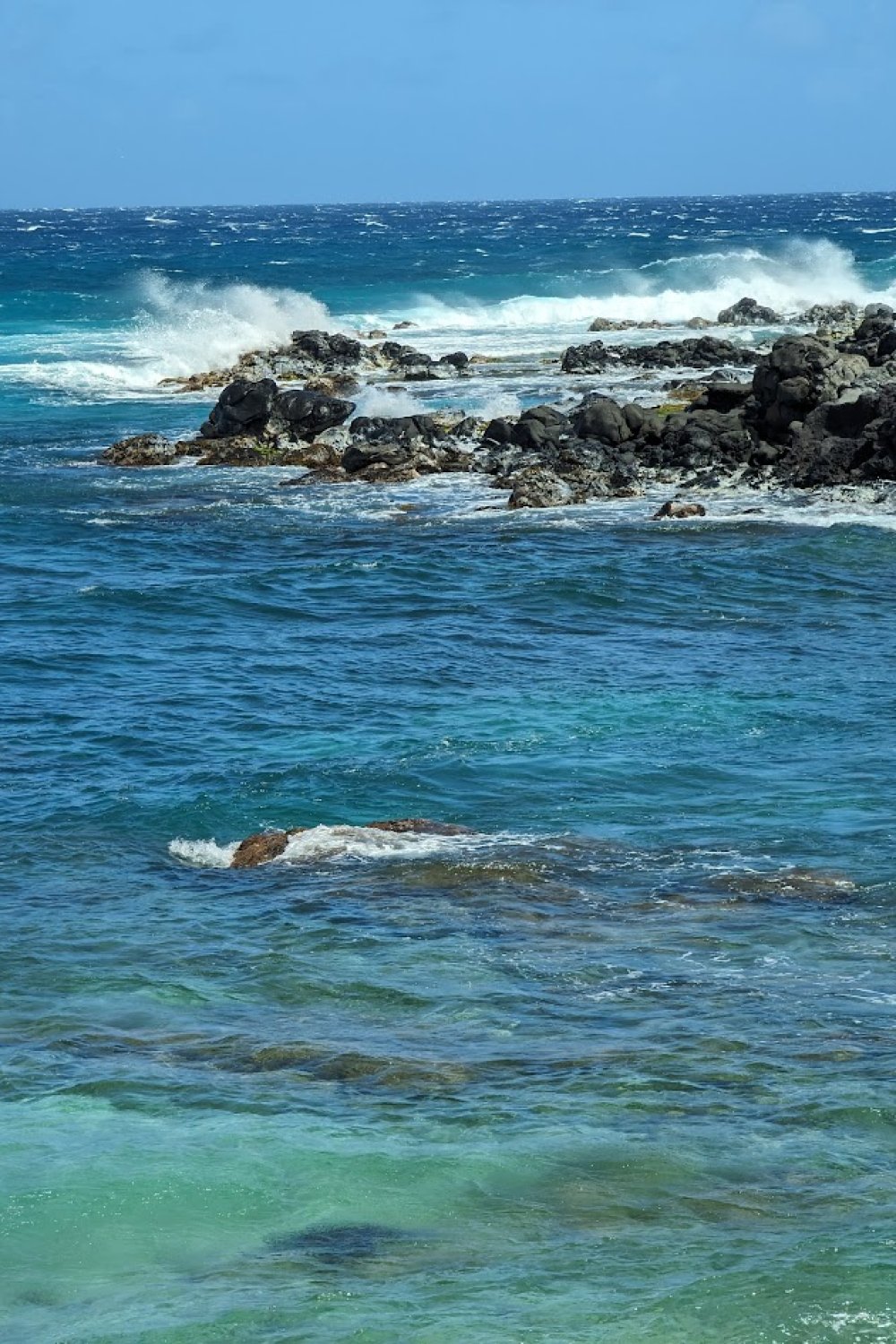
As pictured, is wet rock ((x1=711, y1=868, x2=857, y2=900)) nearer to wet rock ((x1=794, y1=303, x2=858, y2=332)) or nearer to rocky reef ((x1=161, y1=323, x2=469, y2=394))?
rocky reef ((x1=161, y1=323, x2=469, y2=394))

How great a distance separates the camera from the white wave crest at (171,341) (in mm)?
60219

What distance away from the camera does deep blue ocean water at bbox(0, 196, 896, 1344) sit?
923 cm

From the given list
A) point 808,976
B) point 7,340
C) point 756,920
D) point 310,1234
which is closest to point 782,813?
point 756,920

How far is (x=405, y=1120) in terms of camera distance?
11.0 metres

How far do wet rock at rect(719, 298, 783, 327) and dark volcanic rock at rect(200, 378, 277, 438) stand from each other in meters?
34.3

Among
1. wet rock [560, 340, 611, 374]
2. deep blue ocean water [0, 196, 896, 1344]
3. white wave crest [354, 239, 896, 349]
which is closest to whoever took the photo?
deep blue ocean water [0, 196, 896, 1344]

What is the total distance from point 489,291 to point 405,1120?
3268 inches

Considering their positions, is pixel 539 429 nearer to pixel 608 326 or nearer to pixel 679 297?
pixel 608 326

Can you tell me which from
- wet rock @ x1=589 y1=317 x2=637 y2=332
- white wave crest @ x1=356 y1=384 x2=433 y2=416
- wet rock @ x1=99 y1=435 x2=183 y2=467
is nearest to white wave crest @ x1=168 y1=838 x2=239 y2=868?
wet rock @ x1=99 y1=435 x2=183 y2=467

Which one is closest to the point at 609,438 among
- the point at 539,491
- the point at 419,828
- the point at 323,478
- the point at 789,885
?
the point at 539,491

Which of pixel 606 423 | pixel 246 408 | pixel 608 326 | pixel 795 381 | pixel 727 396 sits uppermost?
pixel 608 326

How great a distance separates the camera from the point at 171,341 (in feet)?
217

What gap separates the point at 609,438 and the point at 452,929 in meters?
26.3

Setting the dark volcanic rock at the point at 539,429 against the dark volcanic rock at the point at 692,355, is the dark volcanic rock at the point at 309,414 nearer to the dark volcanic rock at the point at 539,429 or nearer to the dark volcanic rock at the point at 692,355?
the dark volcanic rock at the point at 539,429
